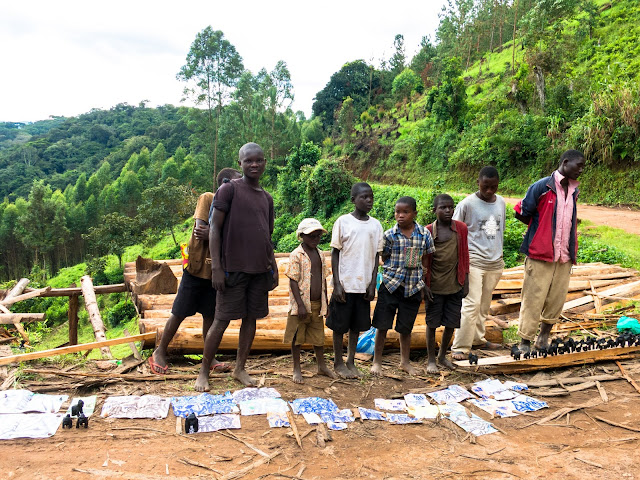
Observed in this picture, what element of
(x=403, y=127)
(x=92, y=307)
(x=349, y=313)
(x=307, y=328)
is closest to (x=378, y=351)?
(x=349, y=313)

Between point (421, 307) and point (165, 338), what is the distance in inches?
123

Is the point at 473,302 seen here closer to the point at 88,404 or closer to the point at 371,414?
the point at 371,414

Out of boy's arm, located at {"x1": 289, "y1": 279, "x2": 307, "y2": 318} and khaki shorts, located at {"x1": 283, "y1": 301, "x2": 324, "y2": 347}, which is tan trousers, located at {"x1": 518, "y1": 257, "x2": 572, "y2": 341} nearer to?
khaki shorts, located at {"x1": 283, "y1": 301, "x2": 324, "y2": 347}

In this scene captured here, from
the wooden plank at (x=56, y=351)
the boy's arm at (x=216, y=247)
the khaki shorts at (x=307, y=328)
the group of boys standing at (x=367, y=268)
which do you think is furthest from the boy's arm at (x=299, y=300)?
the wooden plank at (x=56, y=351)

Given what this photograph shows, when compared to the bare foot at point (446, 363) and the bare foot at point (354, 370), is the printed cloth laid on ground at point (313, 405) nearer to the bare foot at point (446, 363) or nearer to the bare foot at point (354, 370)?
the bare foot at point (354, 370)

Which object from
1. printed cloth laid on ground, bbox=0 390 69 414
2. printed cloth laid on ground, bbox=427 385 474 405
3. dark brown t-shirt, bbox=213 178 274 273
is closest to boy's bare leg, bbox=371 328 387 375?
printed cloth laid on ground, bbox=427 385 474 405

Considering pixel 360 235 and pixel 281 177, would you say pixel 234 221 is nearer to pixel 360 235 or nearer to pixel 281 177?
pixel 360 235

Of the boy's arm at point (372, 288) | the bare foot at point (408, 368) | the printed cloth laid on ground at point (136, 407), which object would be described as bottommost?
the bare foot at point (408, 368)

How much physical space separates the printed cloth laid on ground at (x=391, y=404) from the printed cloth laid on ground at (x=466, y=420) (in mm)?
300

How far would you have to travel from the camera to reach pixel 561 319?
6.01 metres

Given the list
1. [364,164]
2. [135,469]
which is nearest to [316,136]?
[364,164]

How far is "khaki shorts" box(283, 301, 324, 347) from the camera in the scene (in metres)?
4.17

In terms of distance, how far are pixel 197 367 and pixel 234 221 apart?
5.33 ft

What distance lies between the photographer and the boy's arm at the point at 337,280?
420cm
